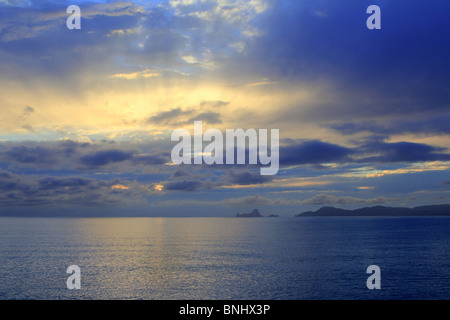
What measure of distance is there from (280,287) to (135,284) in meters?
31.2

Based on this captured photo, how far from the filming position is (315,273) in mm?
81188

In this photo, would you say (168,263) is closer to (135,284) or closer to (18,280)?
(135,284)

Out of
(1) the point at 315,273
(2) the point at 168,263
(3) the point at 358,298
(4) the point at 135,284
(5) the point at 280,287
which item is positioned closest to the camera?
(3) the point at 358,298

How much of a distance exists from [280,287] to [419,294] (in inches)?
1024

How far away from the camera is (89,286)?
71.1 meters
